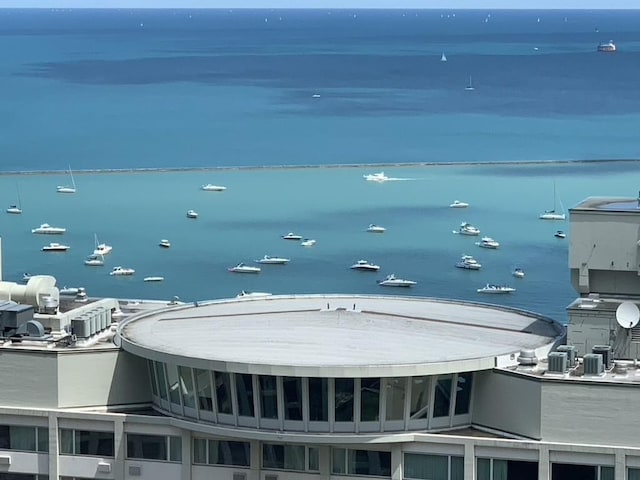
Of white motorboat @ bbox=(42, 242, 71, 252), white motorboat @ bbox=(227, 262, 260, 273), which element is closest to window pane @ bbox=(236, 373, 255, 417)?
white motorboat @ bbox=(227, 262, 260, 273)

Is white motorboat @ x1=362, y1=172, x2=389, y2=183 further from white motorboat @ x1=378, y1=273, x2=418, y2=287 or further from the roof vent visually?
the roof vent

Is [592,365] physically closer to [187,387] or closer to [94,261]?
[187,387]

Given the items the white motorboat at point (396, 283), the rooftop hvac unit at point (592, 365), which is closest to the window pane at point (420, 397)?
the rooftop hvac unit at point (592, 365)

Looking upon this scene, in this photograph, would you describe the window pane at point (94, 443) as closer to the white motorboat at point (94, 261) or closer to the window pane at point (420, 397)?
the window pane at point (420, 397)

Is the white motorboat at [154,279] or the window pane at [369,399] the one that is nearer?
the window pane at [369,399]

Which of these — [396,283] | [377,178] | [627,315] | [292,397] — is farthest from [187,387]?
[377,178]

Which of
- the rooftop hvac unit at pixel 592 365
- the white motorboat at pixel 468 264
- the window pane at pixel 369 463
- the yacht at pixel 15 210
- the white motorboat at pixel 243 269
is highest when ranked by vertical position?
the yacht at pixel 15 210
